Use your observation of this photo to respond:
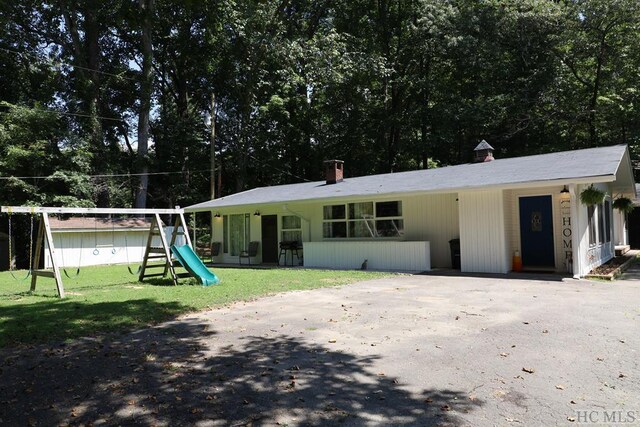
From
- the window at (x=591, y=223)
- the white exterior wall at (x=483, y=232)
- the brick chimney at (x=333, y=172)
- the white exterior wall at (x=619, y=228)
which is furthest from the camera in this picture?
the white exterior wall at (x=619, y=228)

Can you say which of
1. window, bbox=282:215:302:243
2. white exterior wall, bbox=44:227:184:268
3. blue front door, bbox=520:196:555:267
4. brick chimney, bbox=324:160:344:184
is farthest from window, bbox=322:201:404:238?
white exterior wall, bbox=44:227:184:268

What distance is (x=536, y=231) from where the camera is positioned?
40.7 feet

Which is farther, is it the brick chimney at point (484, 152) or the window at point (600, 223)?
the brick chimney at point (484, 152)

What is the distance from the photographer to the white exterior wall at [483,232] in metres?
11.6

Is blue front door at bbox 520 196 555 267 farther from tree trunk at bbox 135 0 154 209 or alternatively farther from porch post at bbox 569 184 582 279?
tree trunk at bbox 135 0 154 209

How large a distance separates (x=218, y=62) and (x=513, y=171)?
2188cm

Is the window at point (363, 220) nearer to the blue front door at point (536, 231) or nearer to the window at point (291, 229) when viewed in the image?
the window at point (291, 229)

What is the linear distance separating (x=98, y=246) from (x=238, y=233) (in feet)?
23.2

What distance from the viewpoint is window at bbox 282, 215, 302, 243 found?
16.7 meters

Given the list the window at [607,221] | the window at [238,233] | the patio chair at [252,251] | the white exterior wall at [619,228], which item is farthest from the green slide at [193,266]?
the white exterior wall at [619,228]

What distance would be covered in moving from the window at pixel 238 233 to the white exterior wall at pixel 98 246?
6.90 ft

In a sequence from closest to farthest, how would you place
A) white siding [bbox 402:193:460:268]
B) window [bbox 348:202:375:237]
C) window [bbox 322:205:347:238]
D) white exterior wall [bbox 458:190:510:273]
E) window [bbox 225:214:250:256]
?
white exterior wall [bbox 458:190:510:273] < white siding [bbox 402:193:460:268] < window [bbox 348:202:375:237] < window [bbox 322:205:347:238] < window [bbox 225:214:250:256]

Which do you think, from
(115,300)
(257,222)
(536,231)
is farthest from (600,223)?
(115,300)

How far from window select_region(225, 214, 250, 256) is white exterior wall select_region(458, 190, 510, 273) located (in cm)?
926
